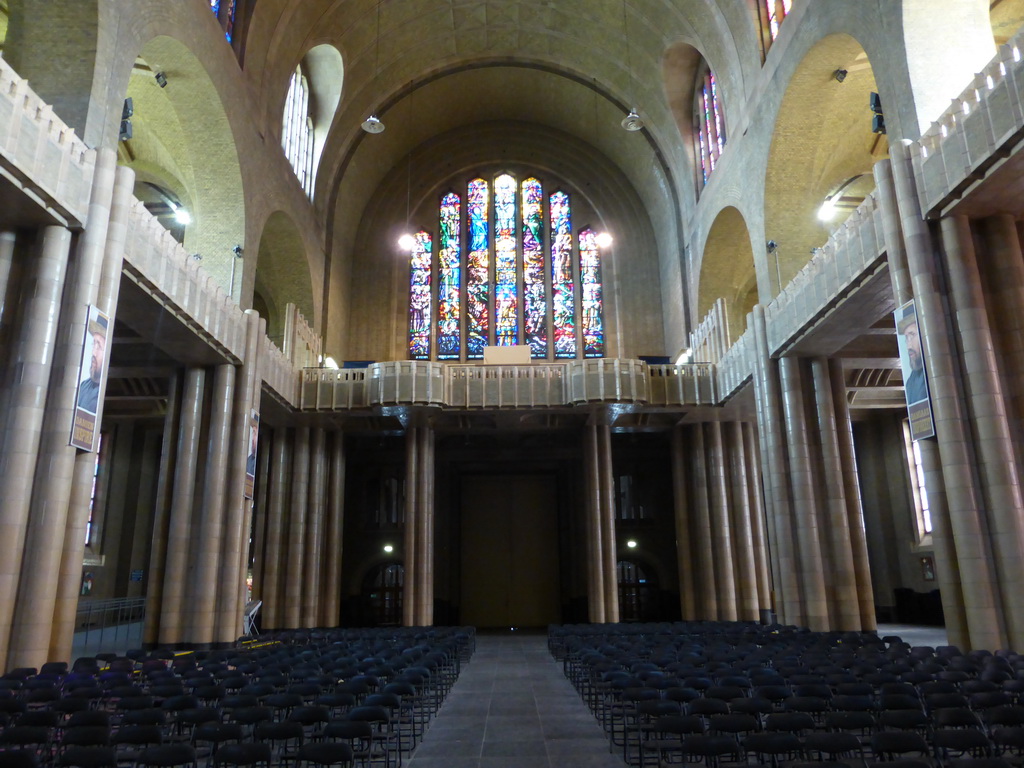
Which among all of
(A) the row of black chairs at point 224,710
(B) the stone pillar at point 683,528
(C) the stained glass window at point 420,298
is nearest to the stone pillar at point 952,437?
(A) the row of black chairs at point 224,710

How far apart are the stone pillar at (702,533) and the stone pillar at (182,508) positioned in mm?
17502

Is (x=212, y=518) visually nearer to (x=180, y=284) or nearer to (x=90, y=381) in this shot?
(x=180, y=284)

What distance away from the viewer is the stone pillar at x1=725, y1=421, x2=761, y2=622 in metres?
26.4

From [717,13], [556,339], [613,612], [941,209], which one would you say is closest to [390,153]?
[556,339]

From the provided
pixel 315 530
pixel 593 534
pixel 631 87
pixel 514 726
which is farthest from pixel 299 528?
pixel 631 87

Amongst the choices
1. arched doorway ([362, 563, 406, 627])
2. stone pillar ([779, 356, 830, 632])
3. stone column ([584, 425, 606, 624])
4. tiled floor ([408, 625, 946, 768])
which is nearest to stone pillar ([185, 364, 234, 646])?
tiled floor ([408, 625, 946, 768])

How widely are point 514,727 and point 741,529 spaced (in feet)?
64.7

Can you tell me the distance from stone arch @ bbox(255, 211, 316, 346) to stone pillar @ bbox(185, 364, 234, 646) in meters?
8.08

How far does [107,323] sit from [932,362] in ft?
47.5

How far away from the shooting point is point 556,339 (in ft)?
110

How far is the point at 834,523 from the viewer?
18.8m

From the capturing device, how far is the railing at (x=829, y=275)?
49.2 ft

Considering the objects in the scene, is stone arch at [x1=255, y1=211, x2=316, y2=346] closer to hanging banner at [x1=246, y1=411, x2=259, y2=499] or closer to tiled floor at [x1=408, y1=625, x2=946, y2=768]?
hanging banner at [x1=246, y1=411, x2=259, y2=499]

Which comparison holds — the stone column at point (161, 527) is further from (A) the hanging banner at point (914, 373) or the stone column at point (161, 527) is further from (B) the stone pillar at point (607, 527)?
(A) the hanging banner at point (914, 373)
